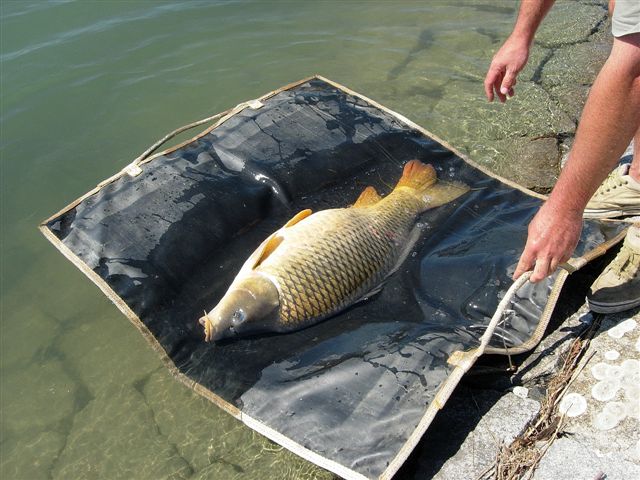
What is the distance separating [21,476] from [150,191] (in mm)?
1788

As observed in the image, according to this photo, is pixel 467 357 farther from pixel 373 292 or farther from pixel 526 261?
pixel 373 292

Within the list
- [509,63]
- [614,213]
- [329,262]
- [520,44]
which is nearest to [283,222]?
[329,262]

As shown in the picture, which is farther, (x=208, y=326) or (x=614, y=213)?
(x=614, y=213)

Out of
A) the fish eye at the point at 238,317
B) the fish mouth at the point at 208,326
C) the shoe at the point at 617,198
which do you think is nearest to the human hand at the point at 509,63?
the shoe at the point at 617,198

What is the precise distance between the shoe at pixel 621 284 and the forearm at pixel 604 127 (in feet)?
3.13

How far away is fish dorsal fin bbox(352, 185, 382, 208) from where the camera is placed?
373 centimetres

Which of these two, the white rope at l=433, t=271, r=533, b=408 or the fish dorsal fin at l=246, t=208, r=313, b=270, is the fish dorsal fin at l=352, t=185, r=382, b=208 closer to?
the fish dorsal fin at l=246, t=208, r=313, b=270

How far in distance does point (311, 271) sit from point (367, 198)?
0.93 m

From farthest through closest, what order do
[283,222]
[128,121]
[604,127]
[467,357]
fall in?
1. [128,121]
2. [283,222]
3. [467,357]
4. [604,127]

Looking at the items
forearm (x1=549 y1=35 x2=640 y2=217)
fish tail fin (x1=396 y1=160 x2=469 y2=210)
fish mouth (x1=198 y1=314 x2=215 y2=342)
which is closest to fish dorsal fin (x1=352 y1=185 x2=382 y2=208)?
fish tail fin (x1=396 y1=160 x2=469 y2=210)

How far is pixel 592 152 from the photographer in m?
2.05

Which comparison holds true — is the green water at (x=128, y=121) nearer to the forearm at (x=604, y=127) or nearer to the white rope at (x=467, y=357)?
the white rope at (x=467, y=357)

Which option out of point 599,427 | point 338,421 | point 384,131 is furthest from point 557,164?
point 338,421

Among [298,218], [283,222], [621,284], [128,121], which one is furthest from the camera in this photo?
[128,121]
